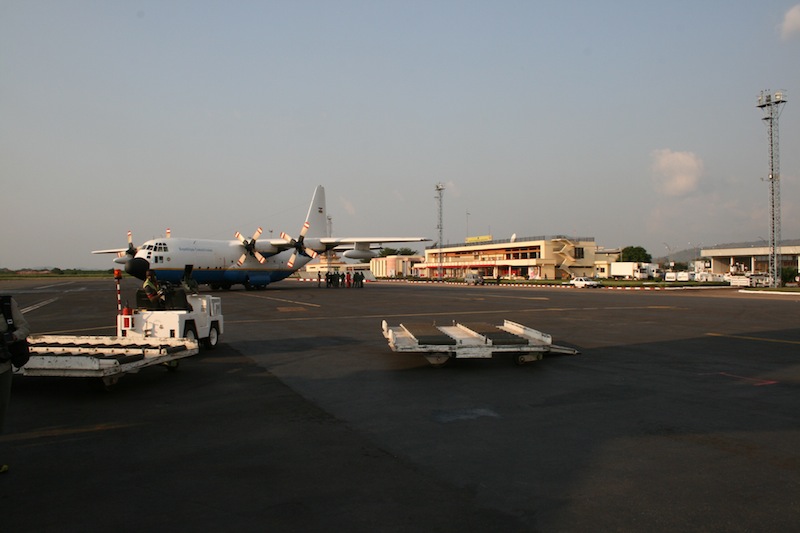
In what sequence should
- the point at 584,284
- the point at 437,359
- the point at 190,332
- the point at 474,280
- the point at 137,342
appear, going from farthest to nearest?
the point at 474,280
the point at 584,284
the point at 190,332
the point at 437,359
the point at 137,342

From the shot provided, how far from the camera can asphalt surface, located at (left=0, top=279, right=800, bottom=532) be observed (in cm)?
442

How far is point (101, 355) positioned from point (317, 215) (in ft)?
163

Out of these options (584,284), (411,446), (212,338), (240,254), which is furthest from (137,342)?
(584,284)

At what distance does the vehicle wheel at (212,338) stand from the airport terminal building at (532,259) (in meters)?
74.1

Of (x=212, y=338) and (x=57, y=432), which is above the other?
(x=212, y=338)

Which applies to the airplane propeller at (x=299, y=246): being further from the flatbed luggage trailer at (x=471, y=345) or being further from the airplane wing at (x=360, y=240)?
the flatbed luggage trailer at (x=471, y=345)

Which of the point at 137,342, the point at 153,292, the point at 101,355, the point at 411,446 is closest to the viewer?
the point at 411,446

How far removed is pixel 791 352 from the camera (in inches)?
512

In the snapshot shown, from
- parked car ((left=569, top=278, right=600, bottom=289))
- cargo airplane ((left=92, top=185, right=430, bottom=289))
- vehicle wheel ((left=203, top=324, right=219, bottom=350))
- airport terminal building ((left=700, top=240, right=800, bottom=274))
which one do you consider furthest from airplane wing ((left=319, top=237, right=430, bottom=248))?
airport terminal building ((left=700, top=240, right=800, bottom=274))

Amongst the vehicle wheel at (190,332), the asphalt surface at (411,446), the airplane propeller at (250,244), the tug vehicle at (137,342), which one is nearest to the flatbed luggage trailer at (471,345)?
the asphalt surface at (411,446)

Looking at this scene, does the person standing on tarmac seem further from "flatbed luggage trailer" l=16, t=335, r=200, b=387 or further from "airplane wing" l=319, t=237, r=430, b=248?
"airplane wing" l=319, t=237, r=430, b=248

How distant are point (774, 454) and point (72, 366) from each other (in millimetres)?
9496

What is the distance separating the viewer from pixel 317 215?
192 ft

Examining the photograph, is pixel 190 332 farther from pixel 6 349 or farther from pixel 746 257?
pixel 746 257
